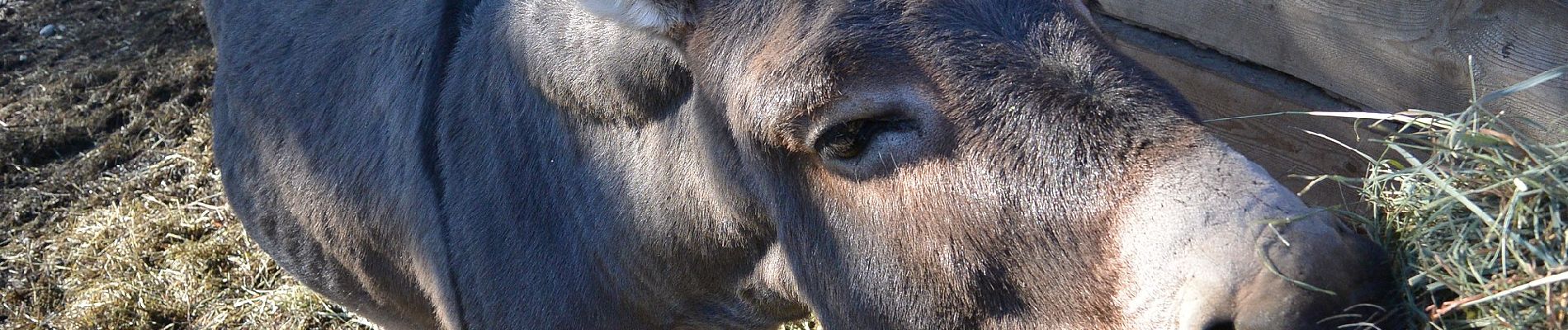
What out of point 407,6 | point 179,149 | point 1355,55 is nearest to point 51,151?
point 179,149

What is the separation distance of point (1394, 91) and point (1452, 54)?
0.68 ft

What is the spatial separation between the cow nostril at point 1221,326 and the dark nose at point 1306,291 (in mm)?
16

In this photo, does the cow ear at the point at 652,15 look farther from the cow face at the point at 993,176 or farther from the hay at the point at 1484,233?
the hay at the point at 1484,233

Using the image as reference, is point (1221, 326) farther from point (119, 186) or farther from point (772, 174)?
point (119, 186)

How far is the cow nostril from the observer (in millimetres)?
1482

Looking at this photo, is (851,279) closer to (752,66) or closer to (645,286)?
(752,66)

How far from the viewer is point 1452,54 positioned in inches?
89.0

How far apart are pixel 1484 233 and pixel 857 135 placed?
37.2 inches

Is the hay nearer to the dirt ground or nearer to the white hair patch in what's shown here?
the white hair patch

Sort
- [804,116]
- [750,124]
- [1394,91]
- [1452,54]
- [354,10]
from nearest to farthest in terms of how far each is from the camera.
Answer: [804,116] < [750,124] < [1452,54] < [1394,91] < [354,10]

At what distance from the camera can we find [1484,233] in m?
1.46

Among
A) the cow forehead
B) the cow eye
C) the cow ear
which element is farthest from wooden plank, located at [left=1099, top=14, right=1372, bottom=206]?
the cow ear

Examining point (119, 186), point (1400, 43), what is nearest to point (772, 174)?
point (1400, 43)

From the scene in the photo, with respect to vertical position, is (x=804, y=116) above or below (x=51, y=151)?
above
